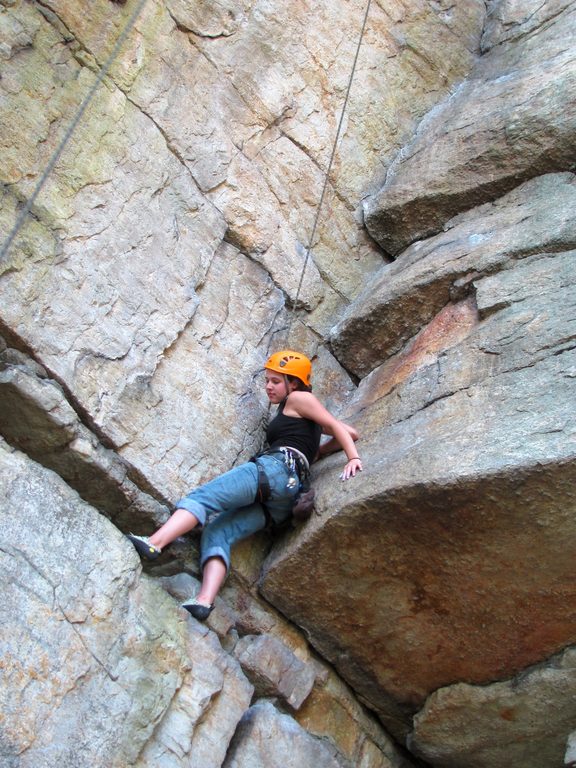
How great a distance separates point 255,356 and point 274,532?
42.5 inches

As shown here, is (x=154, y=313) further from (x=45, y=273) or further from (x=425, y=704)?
(x=425, y=704)

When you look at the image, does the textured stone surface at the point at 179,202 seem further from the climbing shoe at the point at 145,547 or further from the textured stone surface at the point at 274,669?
the textured stone surface at the point at 274,669

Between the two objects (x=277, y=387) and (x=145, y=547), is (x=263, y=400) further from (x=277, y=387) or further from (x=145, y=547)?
(x=145, y=547)

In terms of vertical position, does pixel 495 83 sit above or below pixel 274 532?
above

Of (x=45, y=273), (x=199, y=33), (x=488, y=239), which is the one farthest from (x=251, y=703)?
(x=199, y=33)

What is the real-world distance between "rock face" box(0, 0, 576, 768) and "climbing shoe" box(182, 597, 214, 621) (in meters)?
0.05

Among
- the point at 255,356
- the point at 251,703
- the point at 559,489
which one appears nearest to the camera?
the point at 559,489

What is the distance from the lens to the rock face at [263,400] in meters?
3.90

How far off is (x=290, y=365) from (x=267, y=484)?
29.4 inches

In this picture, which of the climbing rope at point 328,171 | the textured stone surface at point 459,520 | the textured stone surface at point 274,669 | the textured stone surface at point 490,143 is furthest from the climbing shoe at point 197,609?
the textured stone surface at point 490,143

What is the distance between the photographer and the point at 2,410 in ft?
13.6

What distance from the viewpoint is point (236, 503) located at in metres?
4.45

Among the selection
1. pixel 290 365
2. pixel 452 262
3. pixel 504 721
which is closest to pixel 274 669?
pixel 504 721

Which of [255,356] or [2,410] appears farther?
[255,356]
